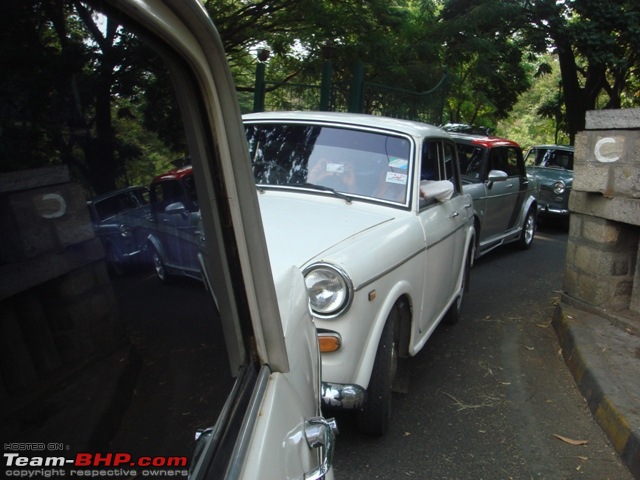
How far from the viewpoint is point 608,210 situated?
16.9 feet

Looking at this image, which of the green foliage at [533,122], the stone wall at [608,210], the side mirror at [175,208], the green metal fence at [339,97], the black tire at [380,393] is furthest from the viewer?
the green foliage at [533,122]

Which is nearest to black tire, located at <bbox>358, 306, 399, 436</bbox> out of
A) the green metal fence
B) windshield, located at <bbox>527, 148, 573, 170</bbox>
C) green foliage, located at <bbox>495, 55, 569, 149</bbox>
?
the green metal fence

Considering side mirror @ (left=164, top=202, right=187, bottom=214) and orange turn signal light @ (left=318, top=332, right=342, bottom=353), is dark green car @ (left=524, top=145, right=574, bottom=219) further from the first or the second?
side mirror @ (left=164, top=202, right=187, bottom=214)

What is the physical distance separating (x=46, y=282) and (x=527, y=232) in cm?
999

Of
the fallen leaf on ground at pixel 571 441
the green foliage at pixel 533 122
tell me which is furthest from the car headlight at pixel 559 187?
the green foliage at pixel 533 122

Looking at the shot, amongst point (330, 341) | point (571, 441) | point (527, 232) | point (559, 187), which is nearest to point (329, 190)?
point (330, 341)

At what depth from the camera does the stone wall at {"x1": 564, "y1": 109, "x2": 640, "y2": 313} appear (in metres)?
4.95

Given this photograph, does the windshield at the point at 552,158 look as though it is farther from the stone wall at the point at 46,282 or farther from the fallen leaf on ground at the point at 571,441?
the stone wall at the point at 46,282

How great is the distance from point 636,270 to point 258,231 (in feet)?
15.4

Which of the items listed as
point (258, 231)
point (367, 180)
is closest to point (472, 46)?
point (367, 180)

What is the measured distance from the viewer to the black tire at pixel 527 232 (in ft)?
32.3

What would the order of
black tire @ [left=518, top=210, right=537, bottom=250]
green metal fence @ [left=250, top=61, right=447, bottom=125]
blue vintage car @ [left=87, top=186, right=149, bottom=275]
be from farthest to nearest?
black tire @ [left=518, top=210, right=537, bottom=250]
green metal fence @ [left=250, top=61, right=447, bottom=125]
blue vintage car @ [left=87, top=186, right=149, bottom=275]

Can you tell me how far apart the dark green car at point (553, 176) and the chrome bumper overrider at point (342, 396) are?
9.33 meters

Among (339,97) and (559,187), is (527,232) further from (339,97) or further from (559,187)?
(339,97)
